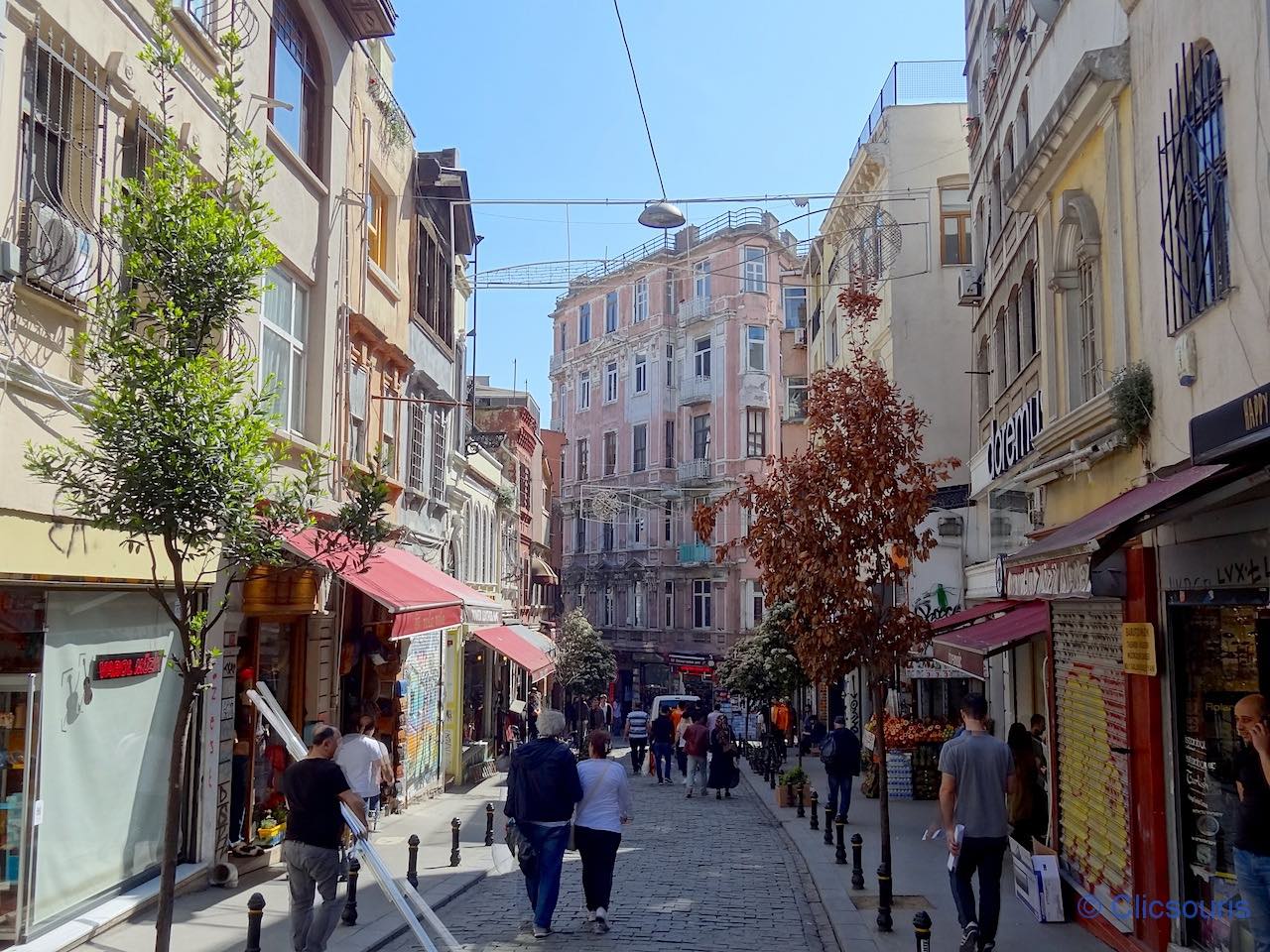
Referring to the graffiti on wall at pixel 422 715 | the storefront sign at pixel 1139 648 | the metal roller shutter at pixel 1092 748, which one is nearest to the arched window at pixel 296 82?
the graffiti on wall at pixel 422 715

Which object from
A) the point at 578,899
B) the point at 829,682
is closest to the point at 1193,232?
the point at 829,682

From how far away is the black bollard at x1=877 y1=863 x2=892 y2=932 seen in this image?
33.5 ft

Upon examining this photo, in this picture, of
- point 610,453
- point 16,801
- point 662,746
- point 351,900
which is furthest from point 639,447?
point 16,801

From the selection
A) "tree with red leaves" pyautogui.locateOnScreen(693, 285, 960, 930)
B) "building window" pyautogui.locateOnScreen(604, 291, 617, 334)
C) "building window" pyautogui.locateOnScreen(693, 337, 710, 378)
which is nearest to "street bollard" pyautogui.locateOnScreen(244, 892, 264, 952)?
"tree with red leaves" pyautogui.locateOnScreen(693, 285, 960, 930)

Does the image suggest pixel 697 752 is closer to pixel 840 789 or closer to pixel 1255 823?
pixel 840 789

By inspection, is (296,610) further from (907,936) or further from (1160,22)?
(1160,22)

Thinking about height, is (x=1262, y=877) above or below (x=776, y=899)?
above

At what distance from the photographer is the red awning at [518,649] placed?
2431 centimetres

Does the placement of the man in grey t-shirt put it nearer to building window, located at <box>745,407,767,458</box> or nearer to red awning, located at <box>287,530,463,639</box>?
red awning, located at <box>287,530,463,639</box>

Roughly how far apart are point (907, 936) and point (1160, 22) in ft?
25.8

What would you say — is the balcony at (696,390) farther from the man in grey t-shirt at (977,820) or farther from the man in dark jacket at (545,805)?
the man in grey t-shirt at (977,820)

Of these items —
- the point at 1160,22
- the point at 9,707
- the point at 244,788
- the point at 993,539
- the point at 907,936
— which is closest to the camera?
the point at 9,707

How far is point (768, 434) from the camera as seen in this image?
169 ft

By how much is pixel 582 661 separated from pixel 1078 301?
31.6 m
